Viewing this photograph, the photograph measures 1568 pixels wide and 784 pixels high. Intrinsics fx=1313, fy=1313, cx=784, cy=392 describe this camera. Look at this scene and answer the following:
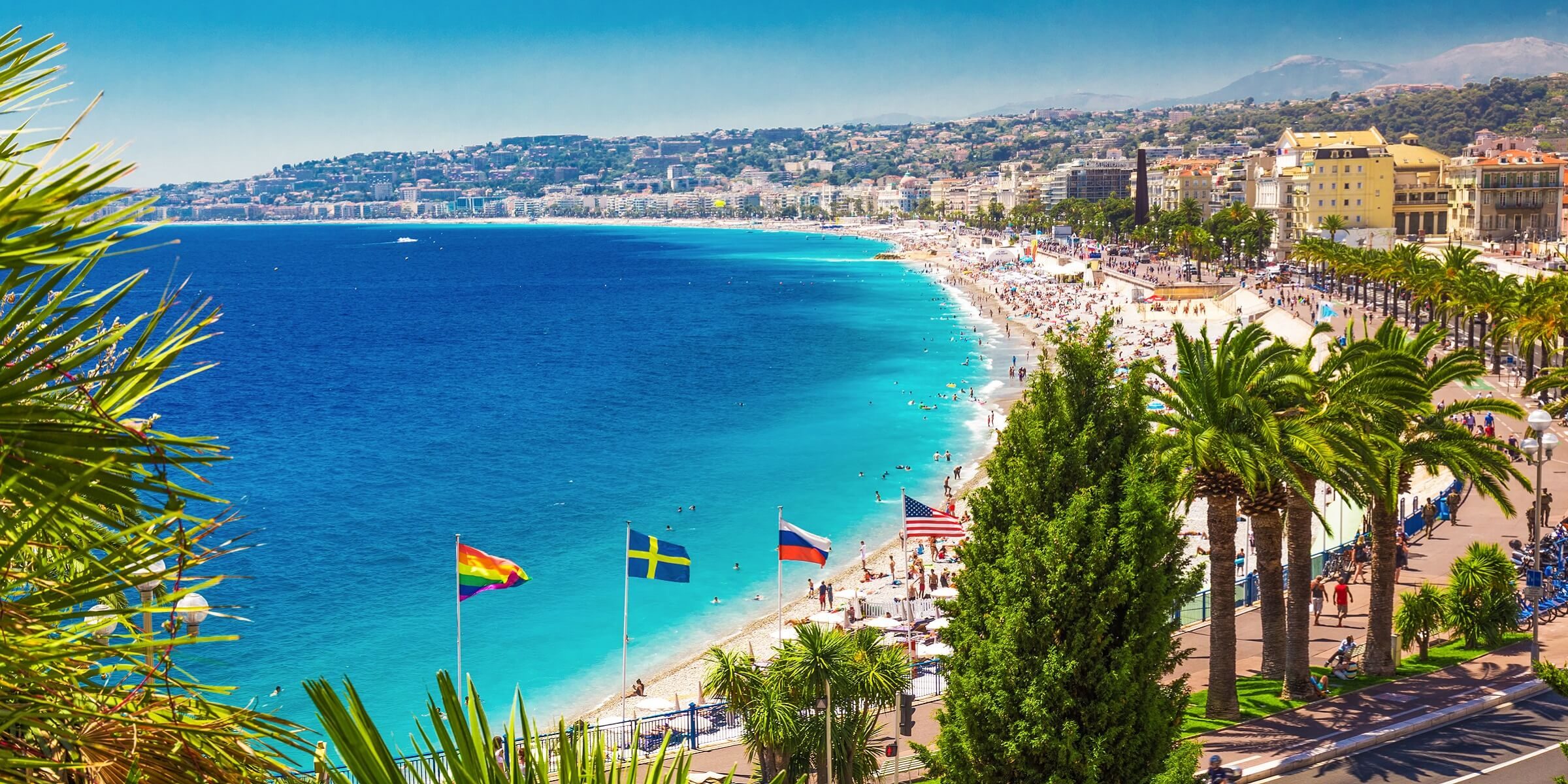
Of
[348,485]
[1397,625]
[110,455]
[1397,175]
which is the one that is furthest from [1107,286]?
[110,455]

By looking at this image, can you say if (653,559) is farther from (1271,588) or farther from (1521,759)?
(1521,759)

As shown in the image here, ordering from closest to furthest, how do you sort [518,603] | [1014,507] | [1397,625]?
[1014,507] → [1397,625] → [518,603]

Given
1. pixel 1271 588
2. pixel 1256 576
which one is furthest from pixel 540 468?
pixel 1271 588

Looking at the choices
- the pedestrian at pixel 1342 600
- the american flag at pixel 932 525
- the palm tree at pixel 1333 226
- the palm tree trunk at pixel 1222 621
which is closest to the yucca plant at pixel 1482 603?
the pedestrian at pixel 1342 600

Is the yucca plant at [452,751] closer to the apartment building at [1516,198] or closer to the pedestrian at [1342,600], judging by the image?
the pedestrian at [1342,600]

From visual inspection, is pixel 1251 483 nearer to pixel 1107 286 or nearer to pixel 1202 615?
pixel 1202 615
